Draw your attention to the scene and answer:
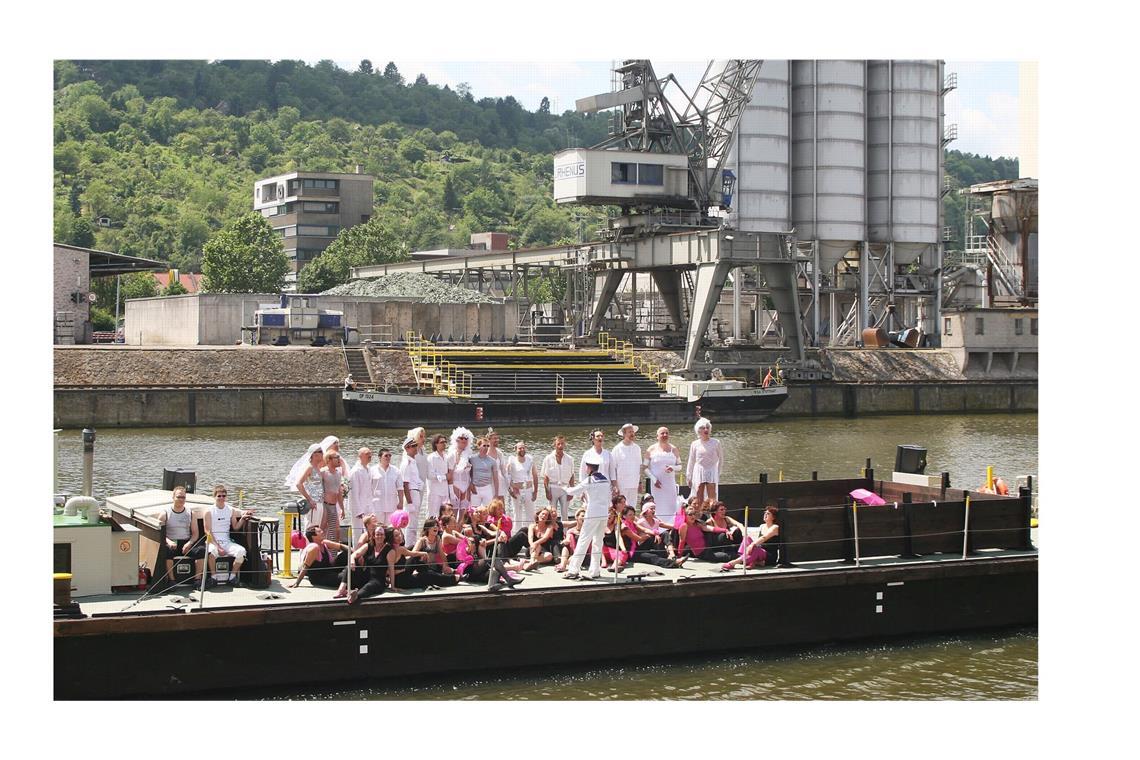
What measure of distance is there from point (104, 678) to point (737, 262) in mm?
51456

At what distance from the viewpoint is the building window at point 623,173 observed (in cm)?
6700

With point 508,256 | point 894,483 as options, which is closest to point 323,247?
point 508,256

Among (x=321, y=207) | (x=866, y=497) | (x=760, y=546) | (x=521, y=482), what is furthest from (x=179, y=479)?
(x=321, y=207)

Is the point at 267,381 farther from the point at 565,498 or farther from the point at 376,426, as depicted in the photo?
the point at 565,498

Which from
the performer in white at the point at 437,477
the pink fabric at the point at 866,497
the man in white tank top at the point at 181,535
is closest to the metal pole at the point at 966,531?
the pink fabric at the point at 866,497

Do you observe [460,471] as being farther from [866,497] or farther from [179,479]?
[866,497]

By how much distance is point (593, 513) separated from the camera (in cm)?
1636

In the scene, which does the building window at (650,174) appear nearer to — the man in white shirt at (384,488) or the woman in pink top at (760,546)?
the woman in pink top at (760,546)

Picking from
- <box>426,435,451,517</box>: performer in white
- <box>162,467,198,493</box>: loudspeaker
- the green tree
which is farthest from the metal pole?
the green tree

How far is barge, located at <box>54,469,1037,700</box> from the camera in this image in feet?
47.8

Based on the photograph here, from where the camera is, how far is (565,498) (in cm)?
1909

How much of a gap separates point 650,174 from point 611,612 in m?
53.2

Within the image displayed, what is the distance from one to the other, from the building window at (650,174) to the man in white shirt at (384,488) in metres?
52.0

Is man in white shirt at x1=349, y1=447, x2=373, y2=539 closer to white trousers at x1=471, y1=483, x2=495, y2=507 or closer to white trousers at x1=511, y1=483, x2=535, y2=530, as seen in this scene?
white trousers at x1=471, y1=483, x2=495, y2=507
